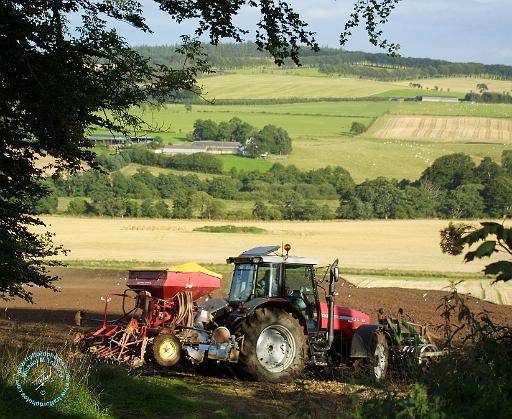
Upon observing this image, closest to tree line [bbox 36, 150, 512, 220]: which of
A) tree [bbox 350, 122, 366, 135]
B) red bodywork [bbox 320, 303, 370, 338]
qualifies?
tree [bbox 350, 122, 366, 135]

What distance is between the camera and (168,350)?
50.1 feet

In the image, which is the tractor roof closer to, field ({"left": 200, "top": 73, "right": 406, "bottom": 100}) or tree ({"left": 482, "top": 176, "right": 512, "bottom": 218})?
tree ({"left": 482, "top": 176, "right": 512, "bottom": 218})

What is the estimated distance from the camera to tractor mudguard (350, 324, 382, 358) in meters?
16.3

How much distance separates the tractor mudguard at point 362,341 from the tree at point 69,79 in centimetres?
487

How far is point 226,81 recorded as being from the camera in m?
168

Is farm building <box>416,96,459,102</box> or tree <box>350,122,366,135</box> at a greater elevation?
farm building <box>416,96,459,102</box>

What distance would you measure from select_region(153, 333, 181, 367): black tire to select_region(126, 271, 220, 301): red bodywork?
4.78 feet

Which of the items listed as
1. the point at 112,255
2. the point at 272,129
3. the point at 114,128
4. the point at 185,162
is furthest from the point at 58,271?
the point at 272,129

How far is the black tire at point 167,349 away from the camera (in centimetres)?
1524

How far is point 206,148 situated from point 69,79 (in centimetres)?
9241

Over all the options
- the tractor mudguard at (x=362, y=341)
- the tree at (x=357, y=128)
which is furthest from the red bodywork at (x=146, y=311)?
the tree at (x=357, y=128)

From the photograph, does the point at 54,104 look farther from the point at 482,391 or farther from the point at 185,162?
the point at 185,162

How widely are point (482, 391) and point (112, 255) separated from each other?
150 feet

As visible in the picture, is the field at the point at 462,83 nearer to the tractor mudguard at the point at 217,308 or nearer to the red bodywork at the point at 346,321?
the red bodywork at the point at 346,321
